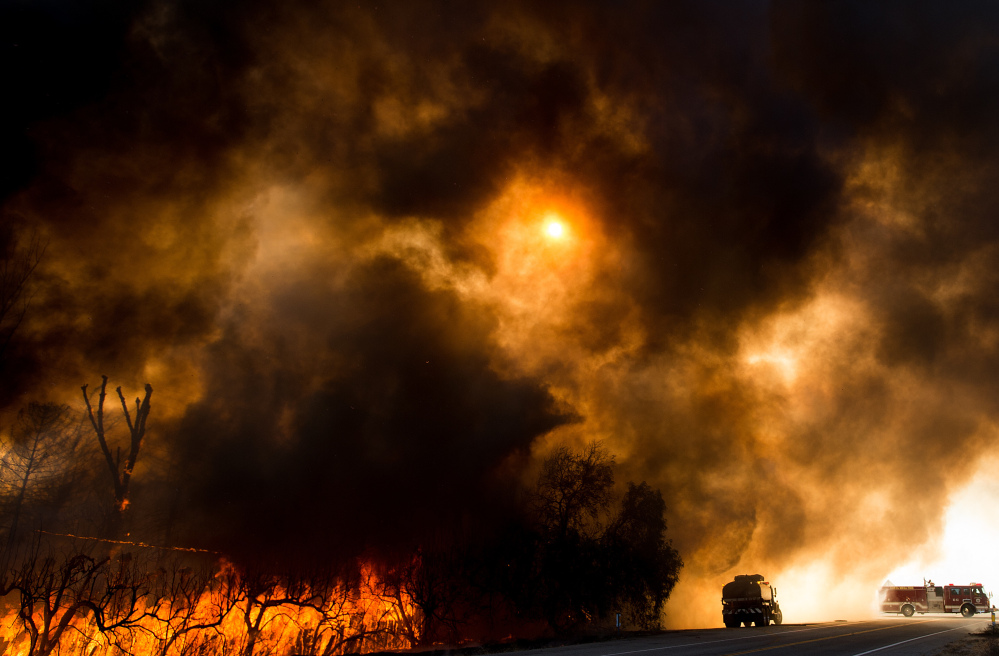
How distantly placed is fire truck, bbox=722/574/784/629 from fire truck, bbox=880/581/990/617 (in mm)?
22499

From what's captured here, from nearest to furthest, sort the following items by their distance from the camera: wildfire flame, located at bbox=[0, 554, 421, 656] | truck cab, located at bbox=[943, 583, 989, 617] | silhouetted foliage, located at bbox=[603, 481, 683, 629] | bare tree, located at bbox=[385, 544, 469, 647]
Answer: wildfire flame, located at bbox=[0, 554, 421, 656] → bare tree, located at bbox=[385, 544, 469, 647] → silhouetted foliage, located at bbox=[603, 481, 683, 629] → truck cab, located at bbox=[943, 583, 989, 617]

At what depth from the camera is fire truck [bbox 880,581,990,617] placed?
2322 inches

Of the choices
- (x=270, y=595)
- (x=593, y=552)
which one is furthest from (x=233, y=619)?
(x=593, y=552)

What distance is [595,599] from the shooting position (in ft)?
147

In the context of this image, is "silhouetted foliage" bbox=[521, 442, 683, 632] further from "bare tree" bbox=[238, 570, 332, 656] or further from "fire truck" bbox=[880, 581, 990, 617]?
"fire truck" bbox=[880, 581, 990, 617]

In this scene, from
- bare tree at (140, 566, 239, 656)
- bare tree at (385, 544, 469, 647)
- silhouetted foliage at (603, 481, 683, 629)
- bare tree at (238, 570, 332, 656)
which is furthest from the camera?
silhouetted foliage at (603, 481, 683, 629)

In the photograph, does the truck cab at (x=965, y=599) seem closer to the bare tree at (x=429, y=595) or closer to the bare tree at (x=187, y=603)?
the bare tree at (x=429, y=595)

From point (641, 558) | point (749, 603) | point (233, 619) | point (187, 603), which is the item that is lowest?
point (233, 619)

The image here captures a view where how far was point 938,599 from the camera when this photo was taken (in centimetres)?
6031

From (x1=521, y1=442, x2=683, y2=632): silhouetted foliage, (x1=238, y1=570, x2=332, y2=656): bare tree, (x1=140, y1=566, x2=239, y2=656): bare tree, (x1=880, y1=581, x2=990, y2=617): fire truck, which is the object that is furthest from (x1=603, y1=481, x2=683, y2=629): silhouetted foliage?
(x1=880, y1=581, x2=990, y2=617): fire truck

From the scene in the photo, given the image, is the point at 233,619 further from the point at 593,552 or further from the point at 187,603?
the point at 593,552

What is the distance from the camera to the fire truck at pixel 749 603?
1855 inches

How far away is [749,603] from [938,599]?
27.4 m

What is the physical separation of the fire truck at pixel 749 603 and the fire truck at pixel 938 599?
22.5 metres
